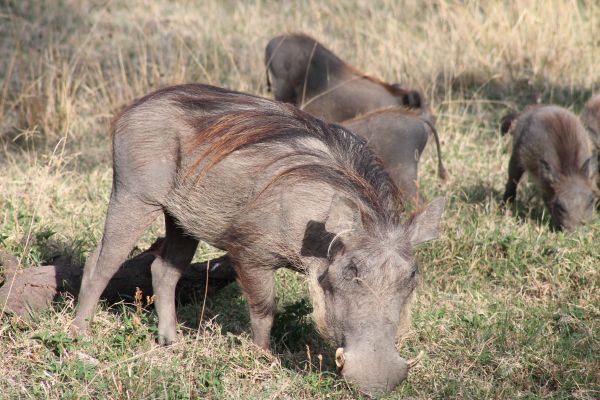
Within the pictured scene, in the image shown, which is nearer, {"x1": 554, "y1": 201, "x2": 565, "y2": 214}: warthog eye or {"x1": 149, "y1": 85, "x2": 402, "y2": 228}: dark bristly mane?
{"x1": 149, "y1": 85, "x2": 402, "y2": 228}: dark bristly mane

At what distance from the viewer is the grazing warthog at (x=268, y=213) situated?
2.88m

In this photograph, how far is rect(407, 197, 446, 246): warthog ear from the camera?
10.0 ft

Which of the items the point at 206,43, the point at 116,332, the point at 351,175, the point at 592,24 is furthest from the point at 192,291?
the point at 592,24

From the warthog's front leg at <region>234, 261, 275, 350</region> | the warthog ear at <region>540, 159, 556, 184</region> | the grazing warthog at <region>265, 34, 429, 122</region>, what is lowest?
the warthog ear at <region>540, 159, 556, 184</region>

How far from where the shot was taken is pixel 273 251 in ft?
10.4

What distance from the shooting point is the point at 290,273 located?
418 cm

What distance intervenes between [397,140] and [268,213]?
6.22 feet

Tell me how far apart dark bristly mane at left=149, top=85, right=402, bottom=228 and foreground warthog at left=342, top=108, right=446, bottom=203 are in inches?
53.9

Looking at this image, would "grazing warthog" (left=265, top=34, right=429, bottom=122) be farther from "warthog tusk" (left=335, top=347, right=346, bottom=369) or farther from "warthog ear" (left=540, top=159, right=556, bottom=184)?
"warthog tusk" (left=335, top=347, right=346, bottom=369)

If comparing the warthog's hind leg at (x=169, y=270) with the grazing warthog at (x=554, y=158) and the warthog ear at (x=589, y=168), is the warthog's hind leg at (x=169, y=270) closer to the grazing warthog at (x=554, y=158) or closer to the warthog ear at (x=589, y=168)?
the grazing warthog at (x=554, y=158)

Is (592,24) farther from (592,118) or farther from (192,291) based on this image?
(192,291)

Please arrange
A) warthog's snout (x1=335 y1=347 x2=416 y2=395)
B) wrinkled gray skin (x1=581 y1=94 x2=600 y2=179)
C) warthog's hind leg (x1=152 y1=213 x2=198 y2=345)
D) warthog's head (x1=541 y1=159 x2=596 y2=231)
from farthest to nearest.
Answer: wrinkled gray skin (x1=581 y1=94 x2=600 y2=179), warthog's head (x1=541 y1=159 x2=596 y2=231), warthog's hind leg (x1=152 y1=213 x2=198 y2=345), warthog's snout (x1=335 y1=347 x2=416 y2=395)

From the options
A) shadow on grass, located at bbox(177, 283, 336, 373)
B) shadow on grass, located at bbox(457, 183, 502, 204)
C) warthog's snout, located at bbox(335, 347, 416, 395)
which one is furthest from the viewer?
shadow on grass, located at bbox(457, 183, 502, 204)

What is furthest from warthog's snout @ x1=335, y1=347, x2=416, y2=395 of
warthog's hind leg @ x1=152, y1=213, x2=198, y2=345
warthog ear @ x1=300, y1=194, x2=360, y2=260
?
warthog's hind leg @ x1=152, y1=213, x2=198, y2=345
